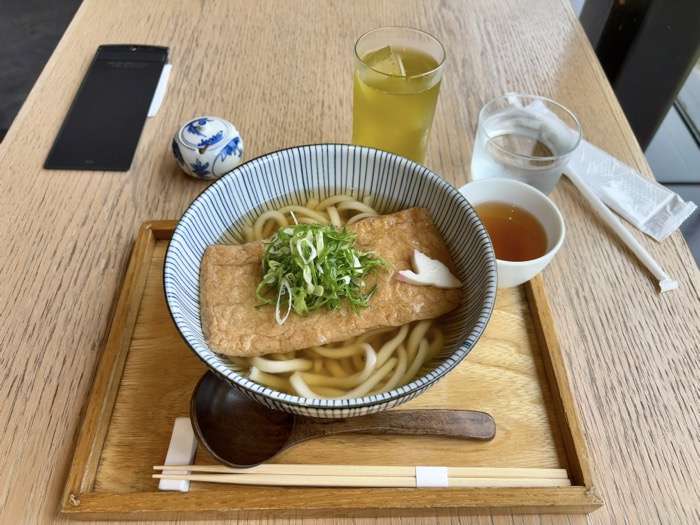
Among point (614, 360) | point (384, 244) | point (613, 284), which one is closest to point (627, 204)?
point (613, 284)

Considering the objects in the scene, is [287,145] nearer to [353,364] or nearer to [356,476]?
[353,364]

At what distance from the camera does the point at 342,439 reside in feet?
3.20

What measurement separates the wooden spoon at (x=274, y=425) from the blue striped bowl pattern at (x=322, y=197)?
0.28 ft

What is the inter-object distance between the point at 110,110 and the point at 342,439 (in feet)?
3.99

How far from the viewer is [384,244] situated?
115 centimetres

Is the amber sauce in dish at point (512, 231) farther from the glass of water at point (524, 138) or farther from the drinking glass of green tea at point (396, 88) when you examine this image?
the drinking glass of green tea at point (396, 88)

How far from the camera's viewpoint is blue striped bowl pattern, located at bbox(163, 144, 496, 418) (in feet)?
2.69

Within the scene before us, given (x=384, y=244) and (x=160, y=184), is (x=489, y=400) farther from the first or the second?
(x=160, y=184)

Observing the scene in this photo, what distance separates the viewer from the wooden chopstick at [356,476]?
2.96ft

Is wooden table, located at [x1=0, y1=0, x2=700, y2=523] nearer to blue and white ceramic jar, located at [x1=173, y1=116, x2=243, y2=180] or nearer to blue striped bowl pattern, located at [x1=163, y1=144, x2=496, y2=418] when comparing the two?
blue and white ceramic jar, located at [x1=173, y1=116, x2=243, y2=180]

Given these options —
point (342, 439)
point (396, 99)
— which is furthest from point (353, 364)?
point (396, 99)

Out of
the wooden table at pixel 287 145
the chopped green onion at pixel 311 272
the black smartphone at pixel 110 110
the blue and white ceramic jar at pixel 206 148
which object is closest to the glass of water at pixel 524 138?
the wooden table at pixel 287 145

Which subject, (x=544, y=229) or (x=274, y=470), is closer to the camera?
(x=274, y=470)

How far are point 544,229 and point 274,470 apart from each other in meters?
0.79
